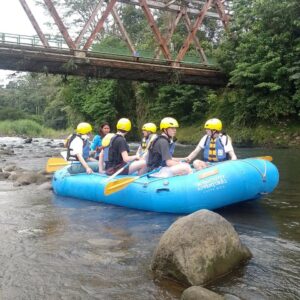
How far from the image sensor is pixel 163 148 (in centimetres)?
694

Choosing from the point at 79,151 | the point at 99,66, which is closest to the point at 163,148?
the point at 79,151

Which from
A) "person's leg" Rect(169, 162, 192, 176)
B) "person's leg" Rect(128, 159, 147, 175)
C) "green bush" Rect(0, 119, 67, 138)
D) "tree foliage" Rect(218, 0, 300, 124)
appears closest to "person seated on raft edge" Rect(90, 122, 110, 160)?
"person's leg" Rect(128, 159, 147, 175)

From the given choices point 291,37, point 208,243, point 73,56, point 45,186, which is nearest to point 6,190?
point 45,186

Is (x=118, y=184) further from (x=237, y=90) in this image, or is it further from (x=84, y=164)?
(x=237, y=90)

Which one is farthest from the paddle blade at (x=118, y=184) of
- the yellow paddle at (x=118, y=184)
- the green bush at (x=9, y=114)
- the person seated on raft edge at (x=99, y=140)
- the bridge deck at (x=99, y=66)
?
the green bush at (x=9, y=114)

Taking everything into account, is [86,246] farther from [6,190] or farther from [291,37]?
[291,37]

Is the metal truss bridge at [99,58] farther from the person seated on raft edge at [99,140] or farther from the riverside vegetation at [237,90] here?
the person seated on raft edge at [99,140]

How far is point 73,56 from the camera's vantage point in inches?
712

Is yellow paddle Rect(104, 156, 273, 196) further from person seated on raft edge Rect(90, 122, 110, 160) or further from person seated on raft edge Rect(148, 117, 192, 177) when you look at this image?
person seated on raft edge Rect(90, 122, 110, 160)

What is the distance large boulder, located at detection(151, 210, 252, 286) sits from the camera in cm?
391

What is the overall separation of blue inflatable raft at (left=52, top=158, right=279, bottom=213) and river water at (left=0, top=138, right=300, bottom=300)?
22 centimetres

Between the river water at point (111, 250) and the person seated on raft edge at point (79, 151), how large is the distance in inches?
33.9

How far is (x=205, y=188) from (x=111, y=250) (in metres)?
2.04

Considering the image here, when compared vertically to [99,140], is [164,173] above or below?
below
